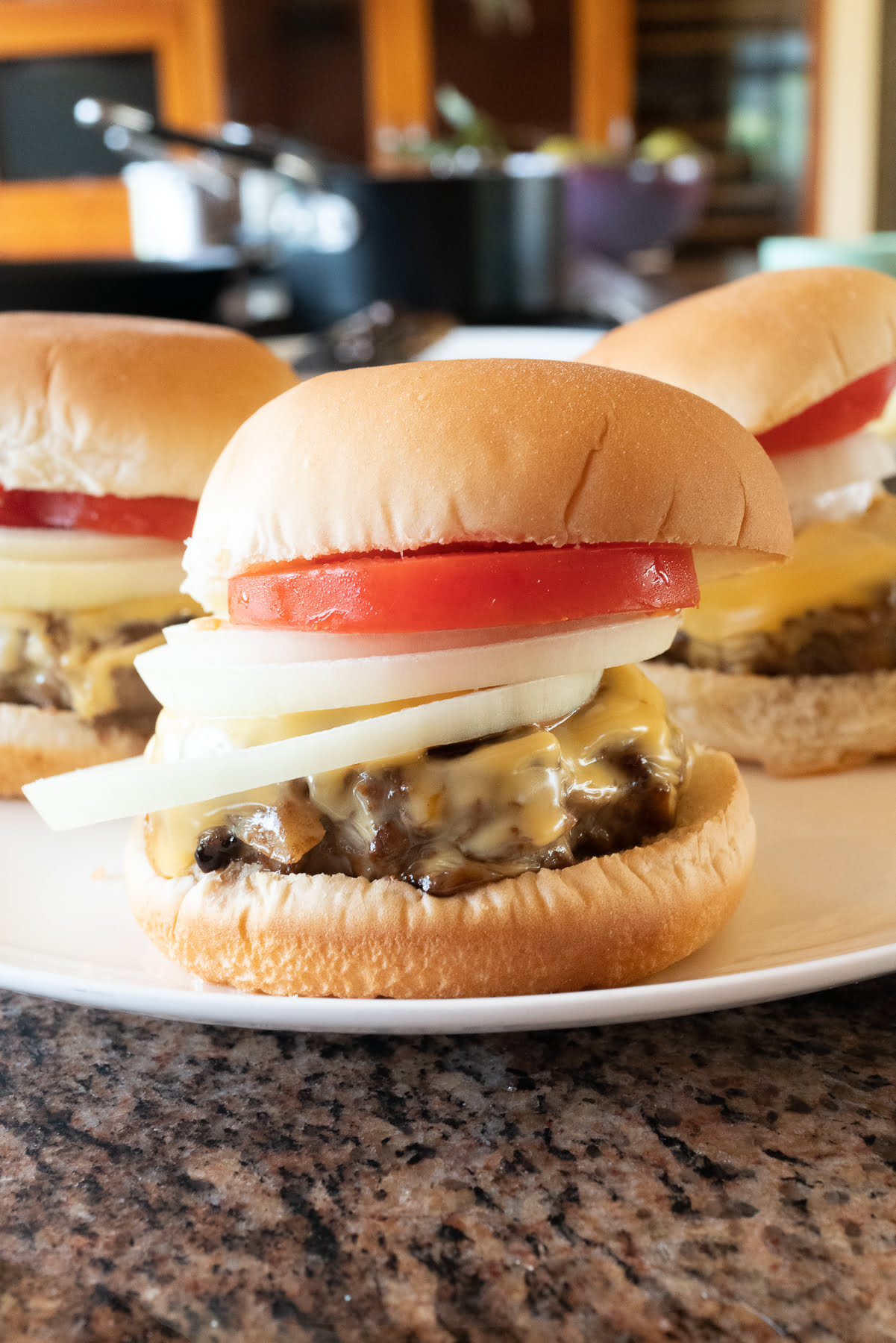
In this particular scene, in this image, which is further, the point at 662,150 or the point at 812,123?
the point at 812,123

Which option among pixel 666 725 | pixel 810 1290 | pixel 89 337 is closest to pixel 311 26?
pixel 89 337

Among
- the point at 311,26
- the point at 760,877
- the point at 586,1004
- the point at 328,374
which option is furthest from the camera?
the point at 311,26

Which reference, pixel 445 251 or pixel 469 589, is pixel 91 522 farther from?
pixel 445 251

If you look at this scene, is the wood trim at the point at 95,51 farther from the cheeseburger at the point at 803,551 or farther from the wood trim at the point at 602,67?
the cheeseburger at the point at 803,551

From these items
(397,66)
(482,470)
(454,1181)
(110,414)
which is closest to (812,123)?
(397,66)

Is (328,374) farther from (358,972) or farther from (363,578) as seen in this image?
(358,972)

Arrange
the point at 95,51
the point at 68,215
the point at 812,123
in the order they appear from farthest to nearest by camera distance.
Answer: the point at 68,215
the point at 95,51
the point at 812,123

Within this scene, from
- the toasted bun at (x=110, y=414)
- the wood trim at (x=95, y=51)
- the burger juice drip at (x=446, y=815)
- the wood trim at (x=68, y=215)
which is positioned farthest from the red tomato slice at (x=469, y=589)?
the wood trim at (x=68, y=215)
